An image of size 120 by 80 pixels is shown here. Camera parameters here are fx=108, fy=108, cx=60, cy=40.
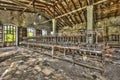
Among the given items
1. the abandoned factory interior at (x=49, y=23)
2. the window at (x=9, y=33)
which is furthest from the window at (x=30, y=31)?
the window at (x=9, y=33)

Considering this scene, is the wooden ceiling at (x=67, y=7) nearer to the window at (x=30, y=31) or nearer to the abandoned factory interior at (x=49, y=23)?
the abandoned factory interior at (x=49, y=23)

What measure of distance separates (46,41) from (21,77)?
357 cm

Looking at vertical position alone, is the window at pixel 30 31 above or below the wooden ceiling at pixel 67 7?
below

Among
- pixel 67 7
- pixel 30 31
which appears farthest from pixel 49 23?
pixel 67 7

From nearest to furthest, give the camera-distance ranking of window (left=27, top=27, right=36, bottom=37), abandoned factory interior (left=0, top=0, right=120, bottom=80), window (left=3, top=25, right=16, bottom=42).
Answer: abandoned factory interior (left=0, top=0, right=120, bottom=80) < window (left=3, top=25, right=16, bottom=42) < window (left=27, top=27, right=36, bottom=37)

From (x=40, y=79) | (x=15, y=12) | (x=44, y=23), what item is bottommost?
(x=40, y=79)

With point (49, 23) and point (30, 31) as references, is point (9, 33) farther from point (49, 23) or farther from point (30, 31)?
point (49, 23)

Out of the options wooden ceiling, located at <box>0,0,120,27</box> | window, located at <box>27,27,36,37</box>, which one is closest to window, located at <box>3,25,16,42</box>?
window, located at <box>27,27,36,37</box>

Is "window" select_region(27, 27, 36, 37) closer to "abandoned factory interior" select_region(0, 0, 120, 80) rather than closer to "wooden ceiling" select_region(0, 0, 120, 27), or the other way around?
"abandoned factory interior" select_region(0, 0, 120, 80)

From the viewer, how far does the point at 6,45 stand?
10164 millimetres

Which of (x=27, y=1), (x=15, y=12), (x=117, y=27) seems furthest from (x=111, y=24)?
(x=15, y=12)

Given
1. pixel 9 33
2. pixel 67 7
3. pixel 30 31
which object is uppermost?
pixel 67 7

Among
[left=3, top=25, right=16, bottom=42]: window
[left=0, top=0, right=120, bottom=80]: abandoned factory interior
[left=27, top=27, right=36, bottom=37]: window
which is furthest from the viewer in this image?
[left=27, top=27, right=36, bottom=37]: window

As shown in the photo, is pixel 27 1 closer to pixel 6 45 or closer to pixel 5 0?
pixel 5 0
